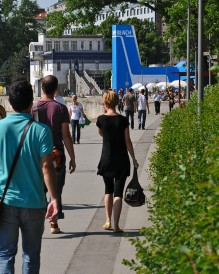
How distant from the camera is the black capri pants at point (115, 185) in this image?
40.2 ft

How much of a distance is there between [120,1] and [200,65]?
24212mm

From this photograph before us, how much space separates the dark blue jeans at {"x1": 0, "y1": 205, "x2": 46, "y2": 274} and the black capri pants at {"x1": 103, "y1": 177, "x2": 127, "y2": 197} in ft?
15.7

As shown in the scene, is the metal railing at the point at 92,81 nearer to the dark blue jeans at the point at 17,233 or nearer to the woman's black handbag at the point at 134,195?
the woman's black handbag at the point at 134,195

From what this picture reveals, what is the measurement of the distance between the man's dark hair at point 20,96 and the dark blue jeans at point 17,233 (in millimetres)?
752

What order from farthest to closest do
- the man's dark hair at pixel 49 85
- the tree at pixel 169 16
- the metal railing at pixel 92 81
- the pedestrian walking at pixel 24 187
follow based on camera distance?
the metal railing at pixel 92 81, the tree at pixel 169 16, the man's dark hair at pixel 49 85, the pedestrian walking at pixel 24 187

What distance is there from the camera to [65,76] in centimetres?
16075

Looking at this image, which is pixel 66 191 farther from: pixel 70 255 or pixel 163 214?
pixel 163 214

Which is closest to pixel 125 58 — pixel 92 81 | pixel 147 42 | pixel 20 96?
pixel 92 81

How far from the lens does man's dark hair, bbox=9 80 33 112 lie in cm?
755

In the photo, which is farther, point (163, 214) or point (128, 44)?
point (128, 44)

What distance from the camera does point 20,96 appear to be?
7574 millimetres

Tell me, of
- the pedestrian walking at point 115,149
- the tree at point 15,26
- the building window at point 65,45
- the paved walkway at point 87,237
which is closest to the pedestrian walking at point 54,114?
the pedestrian walking at point 115,149

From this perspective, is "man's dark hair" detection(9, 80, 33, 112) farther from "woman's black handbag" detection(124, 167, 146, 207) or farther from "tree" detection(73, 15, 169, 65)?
"tree" detection(73, 15, 169, 65)

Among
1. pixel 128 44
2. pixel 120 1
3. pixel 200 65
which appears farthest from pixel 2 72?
pixel 200 65
